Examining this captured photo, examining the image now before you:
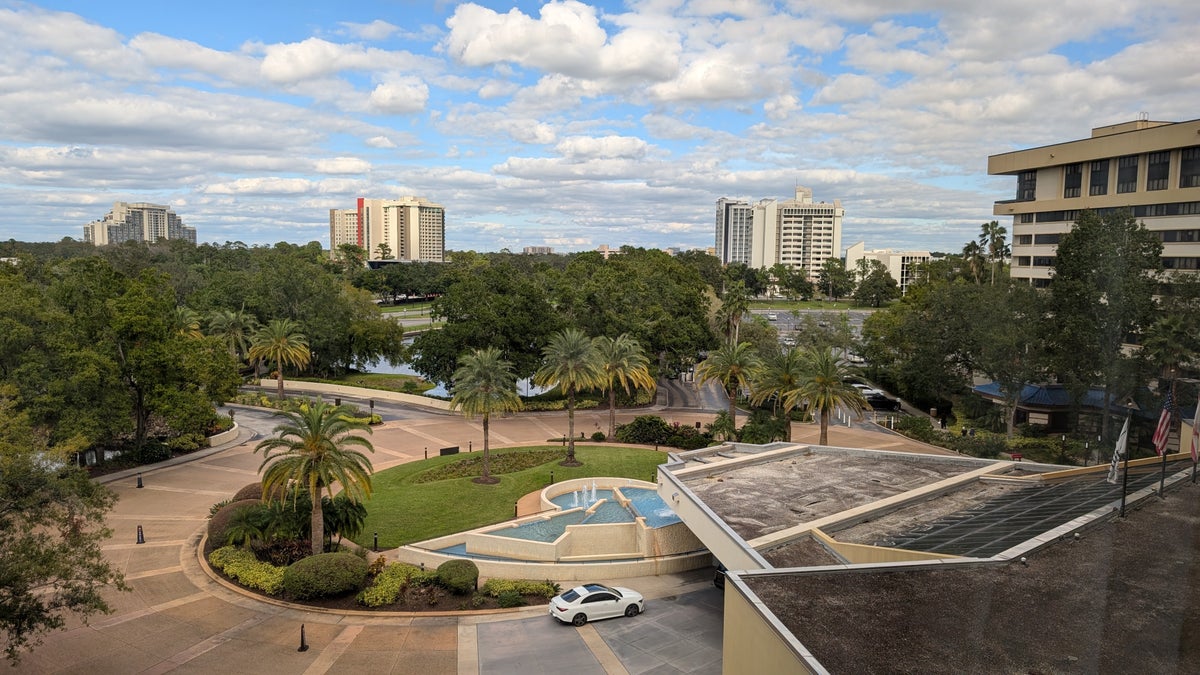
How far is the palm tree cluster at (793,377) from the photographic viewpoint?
39.5 meters

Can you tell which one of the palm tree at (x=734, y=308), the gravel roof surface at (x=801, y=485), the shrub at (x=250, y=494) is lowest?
the shrub at (x=250, y=494)

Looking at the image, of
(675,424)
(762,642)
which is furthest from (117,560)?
(675,424)

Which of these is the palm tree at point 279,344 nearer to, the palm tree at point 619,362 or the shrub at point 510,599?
the palm tree at point 619,362

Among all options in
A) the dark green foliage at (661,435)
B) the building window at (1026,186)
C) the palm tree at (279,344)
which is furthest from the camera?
the building window at (1026,186)

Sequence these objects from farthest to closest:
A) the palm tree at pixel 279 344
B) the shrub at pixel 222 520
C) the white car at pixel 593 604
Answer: the palm tree at pixel 279 344, the shrub at pixel 222 520, the white car at pixel 593 604

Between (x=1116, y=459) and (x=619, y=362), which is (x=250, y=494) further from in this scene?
(x=1116, y=459)

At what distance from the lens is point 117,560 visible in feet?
87.6

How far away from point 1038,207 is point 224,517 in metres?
64.9

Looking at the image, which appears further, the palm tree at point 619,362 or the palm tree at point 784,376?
the palm tree at point 619,362

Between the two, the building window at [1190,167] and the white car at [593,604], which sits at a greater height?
the building window at [1190,167]

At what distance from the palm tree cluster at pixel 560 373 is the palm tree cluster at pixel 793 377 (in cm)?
544

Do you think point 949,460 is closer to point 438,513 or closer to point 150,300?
point 438,513

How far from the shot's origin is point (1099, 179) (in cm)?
5578

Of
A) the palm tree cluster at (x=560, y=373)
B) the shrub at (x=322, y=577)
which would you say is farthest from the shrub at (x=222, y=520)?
the palm tree cluster at (x=560, y=373)
